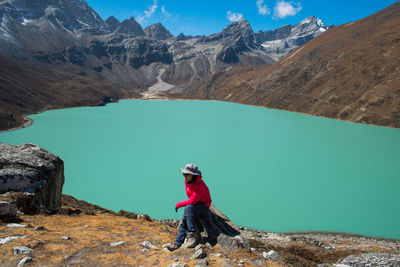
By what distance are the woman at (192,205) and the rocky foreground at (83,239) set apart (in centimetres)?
39

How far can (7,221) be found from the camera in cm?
838

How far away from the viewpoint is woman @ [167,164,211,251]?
7648mm

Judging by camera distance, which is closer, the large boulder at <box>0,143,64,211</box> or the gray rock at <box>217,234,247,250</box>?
the gray rock at <box>217,234,247,250</box>

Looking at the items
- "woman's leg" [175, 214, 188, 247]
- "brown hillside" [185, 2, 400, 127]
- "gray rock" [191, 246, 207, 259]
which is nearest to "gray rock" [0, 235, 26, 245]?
"woman's leg" [175, 214, 188, 247]

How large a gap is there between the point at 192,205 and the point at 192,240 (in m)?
1.01

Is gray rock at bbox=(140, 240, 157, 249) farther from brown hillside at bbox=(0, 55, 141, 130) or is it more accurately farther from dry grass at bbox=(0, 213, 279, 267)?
brown hillside at bbox=(0, 55, 141, 130)

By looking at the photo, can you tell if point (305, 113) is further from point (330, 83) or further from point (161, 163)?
point (161, 163)

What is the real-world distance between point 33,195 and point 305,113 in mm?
92914

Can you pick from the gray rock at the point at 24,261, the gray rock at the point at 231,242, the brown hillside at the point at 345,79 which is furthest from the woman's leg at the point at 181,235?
Answer: the brown hillside at the point at 345,79

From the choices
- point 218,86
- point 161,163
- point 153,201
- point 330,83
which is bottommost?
point 153,201

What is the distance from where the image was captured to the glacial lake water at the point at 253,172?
71.6 ft

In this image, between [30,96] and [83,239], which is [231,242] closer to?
[83,239]

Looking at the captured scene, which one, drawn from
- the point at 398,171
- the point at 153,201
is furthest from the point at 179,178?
the point at 398,171

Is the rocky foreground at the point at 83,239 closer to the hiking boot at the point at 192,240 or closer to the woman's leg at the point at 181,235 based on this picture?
the hiking boot at the point at 192,240
